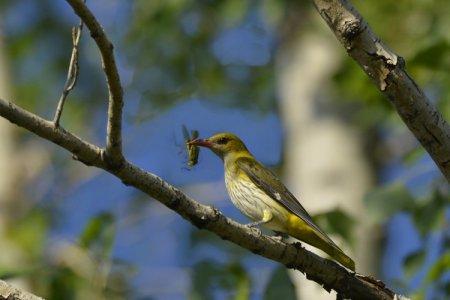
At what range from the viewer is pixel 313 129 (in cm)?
757

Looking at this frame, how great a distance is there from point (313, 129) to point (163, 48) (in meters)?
4.27

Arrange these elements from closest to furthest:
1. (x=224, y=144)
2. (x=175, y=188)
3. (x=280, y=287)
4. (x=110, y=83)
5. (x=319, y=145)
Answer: (x=110, y=83) < (x=175, y=188) < (x=280, y=287) < (x=224, y=144) < (x=319, y=145)

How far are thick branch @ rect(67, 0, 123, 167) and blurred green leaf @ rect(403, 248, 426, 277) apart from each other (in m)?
2.20

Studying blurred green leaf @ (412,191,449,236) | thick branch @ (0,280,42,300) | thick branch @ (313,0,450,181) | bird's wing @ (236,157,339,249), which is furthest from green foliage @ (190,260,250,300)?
thick branch @ (313,0,450,181)

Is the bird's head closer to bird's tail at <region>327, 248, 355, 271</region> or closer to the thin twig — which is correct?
bird's tail at <region>327, 248, 355, 271</region>

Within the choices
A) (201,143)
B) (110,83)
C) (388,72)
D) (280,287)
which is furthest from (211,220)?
(201,143)

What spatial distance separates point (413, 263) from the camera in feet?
15.9

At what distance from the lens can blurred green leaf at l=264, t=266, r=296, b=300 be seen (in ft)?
13.8

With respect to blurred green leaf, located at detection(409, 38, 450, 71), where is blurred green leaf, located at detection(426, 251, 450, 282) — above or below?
below

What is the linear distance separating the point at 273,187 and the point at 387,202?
0.64m

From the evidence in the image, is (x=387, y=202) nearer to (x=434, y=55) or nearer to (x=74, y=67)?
(x=434, y=55)

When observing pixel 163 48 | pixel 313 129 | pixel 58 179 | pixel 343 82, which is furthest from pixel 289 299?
pixel 58 179

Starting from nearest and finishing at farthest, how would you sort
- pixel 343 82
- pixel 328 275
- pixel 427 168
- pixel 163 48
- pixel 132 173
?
pixel 132 173, pixel 328 275, pixel 427 168, pixel 343 82, pixel 163 48

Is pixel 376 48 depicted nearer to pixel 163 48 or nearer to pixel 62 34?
pixel 163 48
